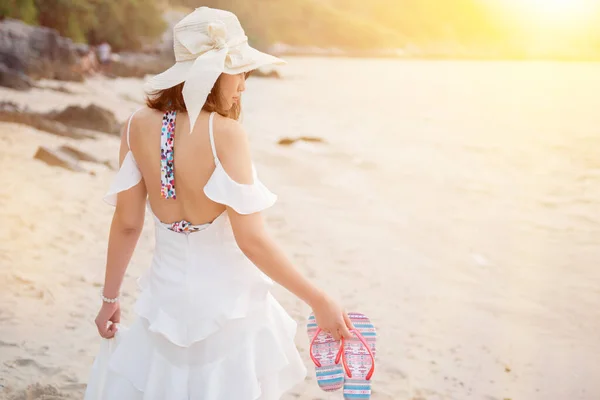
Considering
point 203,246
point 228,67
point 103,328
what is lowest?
point 103,328

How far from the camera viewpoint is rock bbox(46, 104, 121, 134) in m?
7.50

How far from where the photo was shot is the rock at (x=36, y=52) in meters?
12.1

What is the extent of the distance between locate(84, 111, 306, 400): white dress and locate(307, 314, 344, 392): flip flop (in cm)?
7

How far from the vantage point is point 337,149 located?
362 inches

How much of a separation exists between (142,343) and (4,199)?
3551 millimetres

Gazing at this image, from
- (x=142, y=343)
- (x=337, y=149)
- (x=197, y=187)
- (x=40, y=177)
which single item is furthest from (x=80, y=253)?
(x=337, y=149)

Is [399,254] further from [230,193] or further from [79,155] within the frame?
[230,193]

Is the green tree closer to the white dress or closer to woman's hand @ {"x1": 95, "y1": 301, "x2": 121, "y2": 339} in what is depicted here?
woman's hand @ {"x1": 95, "y1": 301, "x2": 121, "y2": 339}

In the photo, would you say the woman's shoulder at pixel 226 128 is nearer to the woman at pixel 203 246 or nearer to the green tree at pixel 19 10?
the woman at pixel 203 246

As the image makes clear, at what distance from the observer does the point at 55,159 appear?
5.50 metres

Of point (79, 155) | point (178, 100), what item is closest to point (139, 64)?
point (79, 155)

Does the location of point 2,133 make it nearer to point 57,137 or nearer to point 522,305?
point 57,137

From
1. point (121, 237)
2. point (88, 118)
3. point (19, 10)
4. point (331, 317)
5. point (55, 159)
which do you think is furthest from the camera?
point (19, 10)

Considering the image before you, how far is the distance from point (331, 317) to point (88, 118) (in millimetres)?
6934
